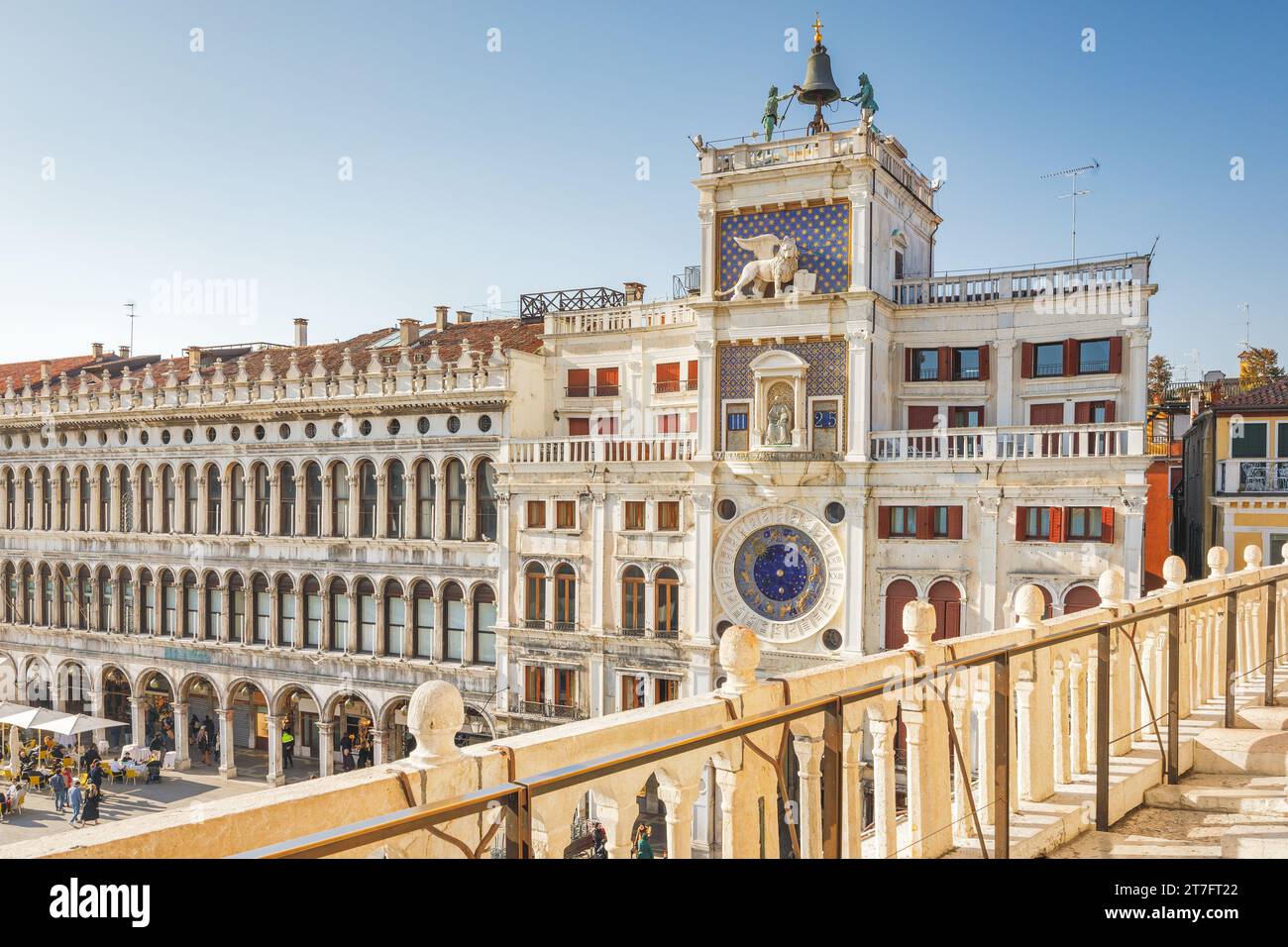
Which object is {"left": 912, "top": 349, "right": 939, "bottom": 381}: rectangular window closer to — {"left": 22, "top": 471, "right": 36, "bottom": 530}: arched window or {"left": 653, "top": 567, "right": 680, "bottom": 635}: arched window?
{"left": 653, "top": 567, "right": 680, "bottom": 635}: arched window

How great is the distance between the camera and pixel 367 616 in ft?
112

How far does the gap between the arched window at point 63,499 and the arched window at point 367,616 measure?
49.9ft

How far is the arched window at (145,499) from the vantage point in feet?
128

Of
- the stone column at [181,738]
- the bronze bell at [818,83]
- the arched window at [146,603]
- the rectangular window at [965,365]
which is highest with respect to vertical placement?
the bronze bell at [818,83]

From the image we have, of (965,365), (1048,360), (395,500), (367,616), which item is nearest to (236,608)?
(367,616)

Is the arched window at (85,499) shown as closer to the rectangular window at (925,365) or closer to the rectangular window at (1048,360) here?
the rectangular window at (925,365)

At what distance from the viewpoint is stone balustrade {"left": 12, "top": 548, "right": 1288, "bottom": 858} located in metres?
3.83

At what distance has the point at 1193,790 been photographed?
8156 mm

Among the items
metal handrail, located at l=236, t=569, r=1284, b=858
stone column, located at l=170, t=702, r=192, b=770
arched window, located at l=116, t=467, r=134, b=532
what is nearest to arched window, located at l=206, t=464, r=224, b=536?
arched window, located at l=116, t=467, r=134, b=532

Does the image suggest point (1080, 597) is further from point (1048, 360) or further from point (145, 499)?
point (145, 499)

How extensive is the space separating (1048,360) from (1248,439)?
5824 millimetres

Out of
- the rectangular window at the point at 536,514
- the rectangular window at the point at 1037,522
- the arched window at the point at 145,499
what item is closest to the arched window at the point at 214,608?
the arched window at the point at 145,499
